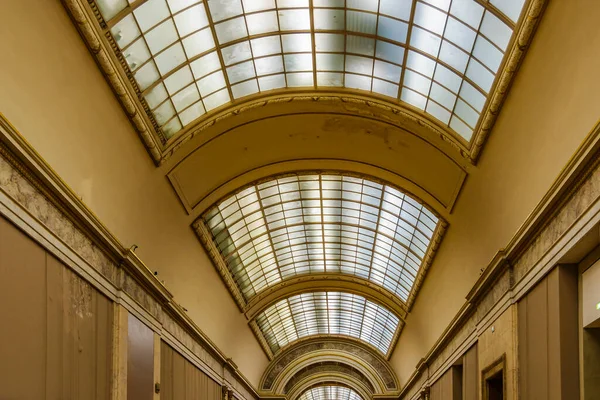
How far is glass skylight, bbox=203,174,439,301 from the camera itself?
3222 cm

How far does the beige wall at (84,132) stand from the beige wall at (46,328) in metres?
2.20

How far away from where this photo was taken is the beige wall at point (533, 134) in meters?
12.7

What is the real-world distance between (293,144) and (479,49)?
9206 millimetres

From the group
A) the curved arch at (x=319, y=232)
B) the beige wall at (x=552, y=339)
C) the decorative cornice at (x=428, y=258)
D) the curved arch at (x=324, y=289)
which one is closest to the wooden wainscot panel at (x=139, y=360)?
the curved arch at (x=319, y=232)

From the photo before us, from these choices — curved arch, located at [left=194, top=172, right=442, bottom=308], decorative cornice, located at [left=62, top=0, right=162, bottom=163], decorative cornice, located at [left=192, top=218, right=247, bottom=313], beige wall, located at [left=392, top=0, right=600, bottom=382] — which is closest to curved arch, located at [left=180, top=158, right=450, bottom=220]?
curved arch, located at [left=194, top=172, right=442, bottom=308]

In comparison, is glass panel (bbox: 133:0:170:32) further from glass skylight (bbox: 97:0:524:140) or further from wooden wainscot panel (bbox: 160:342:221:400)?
wooden wainscot panel (bbox: 160:342:221:400)

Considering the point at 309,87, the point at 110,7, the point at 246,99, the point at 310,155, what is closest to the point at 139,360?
the point at 246,99

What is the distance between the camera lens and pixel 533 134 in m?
15.9

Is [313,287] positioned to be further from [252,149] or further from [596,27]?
[596,27]

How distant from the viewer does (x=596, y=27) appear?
39.2ft

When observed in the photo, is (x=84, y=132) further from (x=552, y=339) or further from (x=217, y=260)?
(x=217, y=260)

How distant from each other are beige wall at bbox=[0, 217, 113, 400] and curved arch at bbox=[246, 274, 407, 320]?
2499 cm

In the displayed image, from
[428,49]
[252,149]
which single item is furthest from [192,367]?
[428,49]

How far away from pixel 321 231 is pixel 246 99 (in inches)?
657
